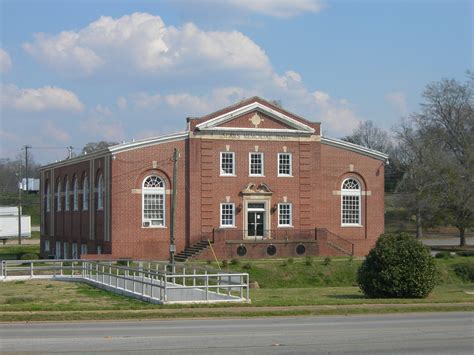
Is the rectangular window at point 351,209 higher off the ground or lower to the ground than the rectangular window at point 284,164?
lower

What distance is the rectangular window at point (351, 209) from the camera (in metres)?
62.5

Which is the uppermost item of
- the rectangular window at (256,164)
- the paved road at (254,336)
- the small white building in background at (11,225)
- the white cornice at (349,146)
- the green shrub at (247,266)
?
the white cornice at (349,146)

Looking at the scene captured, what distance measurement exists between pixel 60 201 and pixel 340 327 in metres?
56.0

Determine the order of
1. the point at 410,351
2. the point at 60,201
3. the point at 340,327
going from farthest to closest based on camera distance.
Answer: the point at 60,201 < the point at 340,327 < the point at 410,351

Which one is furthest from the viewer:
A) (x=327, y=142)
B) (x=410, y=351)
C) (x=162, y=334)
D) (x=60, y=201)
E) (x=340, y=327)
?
(x=60, y=201)

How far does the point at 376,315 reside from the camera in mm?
23875

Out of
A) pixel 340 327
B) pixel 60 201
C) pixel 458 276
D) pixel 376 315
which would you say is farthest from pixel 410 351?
pixel 60 201

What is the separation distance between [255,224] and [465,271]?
15291 millimetres

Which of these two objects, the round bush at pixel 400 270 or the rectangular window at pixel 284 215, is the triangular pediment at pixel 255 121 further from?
the round bush at pixel 400 270

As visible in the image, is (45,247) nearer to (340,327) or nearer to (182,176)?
(182,176)

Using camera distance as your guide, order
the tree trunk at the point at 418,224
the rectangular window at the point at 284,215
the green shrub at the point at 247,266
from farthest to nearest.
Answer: the tree trunk at the point at 418,224
the rectangular window at the point at 284,215
the green shrub at the point at 247,266

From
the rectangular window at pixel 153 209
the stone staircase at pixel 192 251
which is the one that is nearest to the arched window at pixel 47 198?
the rectangular window at pixel 153 209

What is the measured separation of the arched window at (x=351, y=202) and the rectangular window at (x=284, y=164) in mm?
4549

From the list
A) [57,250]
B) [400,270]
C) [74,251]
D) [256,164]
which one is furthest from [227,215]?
[400,270]
